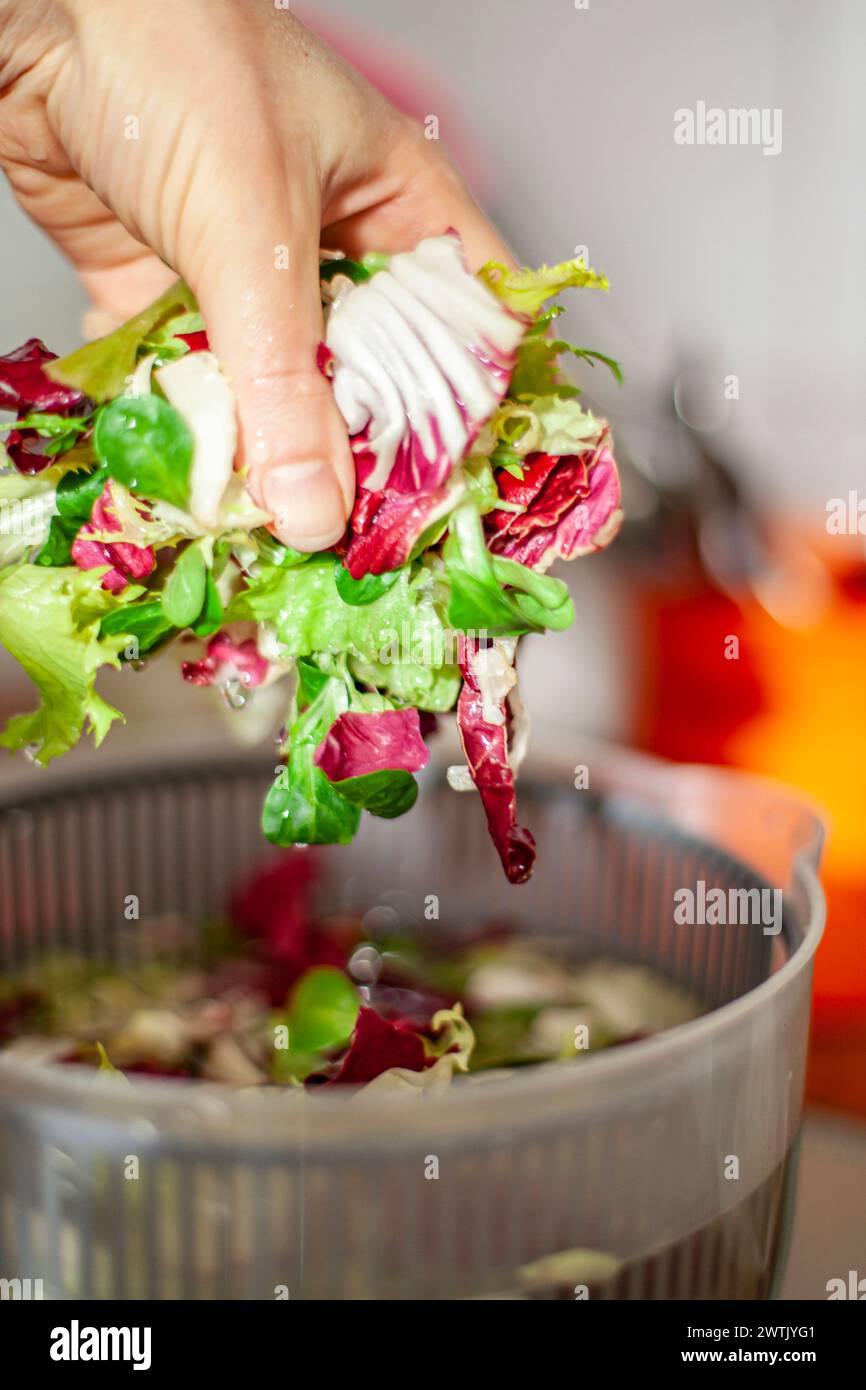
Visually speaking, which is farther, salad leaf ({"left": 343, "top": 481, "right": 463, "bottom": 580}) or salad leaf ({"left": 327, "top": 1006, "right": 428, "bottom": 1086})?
salad leaf ({"left": 327, "top": 1006, "right": 428, "bottom": 1086})

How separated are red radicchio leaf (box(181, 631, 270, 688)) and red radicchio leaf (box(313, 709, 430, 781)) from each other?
7 centimetres

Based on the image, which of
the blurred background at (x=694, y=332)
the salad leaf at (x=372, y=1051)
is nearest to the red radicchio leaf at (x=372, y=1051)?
the salad leaf at (x=372, y=1051)

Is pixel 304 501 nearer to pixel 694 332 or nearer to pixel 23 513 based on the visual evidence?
pixel 23 513

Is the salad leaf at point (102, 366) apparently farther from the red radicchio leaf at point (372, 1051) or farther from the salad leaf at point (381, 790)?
the red radicchio leaf at point (372, 1051)

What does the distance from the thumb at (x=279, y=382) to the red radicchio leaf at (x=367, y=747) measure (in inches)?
3.6

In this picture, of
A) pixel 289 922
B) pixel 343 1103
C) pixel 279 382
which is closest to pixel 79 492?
pixel 279 382

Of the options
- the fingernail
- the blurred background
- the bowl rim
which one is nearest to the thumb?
the fingernail

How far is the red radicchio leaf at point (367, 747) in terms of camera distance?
518mm

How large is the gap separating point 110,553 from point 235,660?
90 millimetres

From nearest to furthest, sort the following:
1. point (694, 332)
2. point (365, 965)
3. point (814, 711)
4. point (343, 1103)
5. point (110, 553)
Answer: point (343, 1103) → point (110, 553) → point (365, 965) → point (814, 711) → point (694, 332)

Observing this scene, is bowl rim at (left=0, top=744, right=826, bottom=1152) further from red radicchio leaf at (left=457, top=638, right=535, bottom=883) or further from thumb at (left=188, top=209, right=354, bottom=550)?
thumb at (left=188, top=209, right=354, bottom=550)

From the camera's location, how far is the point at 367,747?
20.5 inches

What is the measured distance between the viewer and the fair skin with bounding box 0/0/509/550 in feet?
1.50
